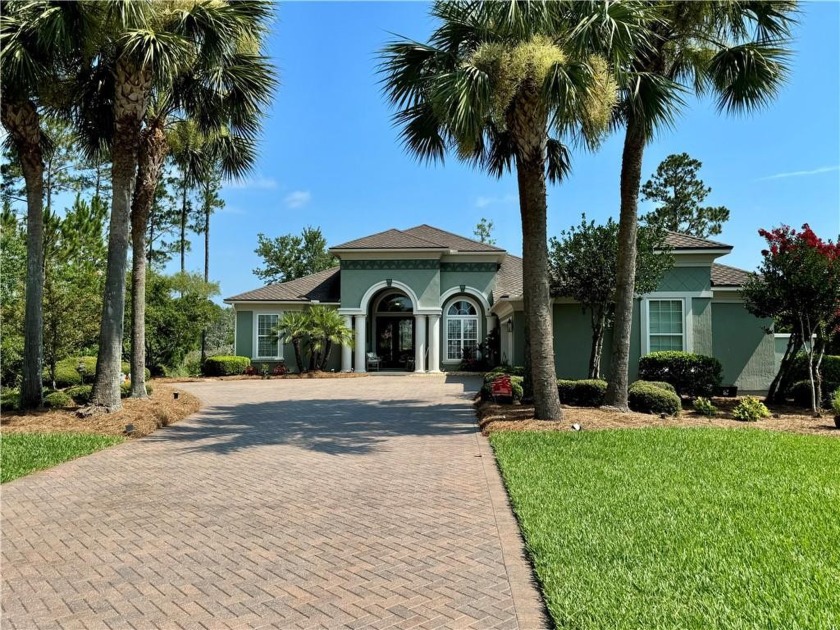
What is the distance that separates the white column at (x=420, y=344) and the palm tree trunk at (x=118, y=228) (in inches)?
604

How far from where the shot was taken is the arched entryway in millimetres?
28938

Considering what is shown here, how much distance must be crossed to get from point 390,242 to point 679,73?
15.8 metres

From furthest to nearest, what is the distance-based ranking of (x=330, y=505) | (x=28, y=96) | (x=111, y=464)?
(x=28, y=96), (x=111, y=464), (x=330, y=505)

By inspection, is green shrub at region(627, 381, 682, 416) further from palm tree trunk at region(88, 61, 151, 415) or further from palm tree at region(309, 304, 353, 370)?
palm tree at region(309, 304, 353, 370)

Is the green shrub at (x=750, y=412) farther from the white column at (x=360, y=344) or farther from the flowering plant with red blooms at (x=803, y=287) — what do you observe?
the white column at (x=360, y=344)

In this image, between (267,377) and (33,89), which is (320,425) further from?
(267,377)

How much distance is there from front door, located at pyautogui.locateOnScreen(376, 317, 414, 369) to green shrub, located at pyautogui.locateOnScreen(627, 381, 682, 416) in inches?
691

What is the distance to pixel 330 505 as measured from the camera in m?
6.02

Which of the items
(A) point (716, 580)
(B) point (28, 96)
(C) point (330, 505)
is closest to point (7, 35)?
(B) point (28, 96)

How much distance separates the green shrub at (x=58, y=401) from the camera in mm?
12211

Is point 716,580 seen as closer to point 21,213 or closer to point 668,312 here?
point 668,312

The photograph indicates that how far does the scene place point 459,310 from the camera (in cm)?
2745

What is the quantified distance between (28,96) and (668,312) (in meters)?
17.0

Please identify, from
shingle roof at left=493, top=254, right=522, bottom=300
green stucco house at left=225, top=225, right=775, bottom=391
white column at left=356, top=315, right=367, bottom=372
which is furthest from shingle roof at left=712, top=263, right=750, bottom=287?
white column at left=356, top=315, right=367, bottom=372
